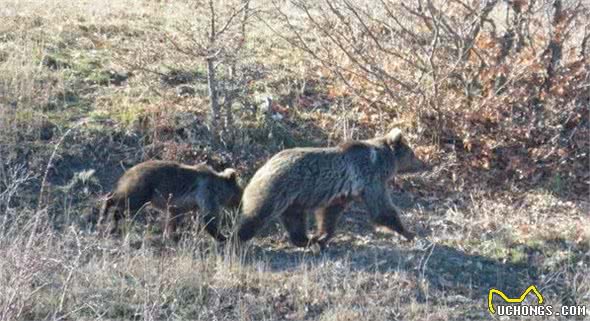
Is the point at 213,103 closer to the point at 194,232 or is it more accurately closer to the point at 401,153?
the point at 401,153

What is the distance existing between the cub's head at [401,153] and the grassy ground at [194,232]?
21.5 inches

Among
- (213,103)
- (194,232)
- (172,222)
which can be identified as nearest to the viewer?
(194,232)

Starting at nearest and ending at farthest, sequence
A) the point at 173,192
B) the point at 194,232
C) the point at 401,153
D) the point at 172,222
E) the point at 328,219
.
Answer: the point at 194,232
the point at 173,192
the point at 172,222
the point at 328,219
the point at 401,153

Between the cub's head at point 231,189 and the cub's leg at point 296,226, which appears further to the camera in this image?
the cub's head at point 231,189

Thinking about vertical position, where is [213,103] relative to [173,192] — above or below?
above

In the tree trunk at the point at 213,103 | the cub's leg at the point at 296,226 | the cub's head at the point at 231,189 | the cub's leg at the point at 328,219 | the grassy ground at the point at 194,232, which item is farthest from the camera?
the tree trunk at the point at 213,103

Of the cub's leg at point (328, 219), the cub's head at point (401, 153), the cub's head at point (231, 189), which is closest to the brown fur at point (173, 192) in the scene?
the cub's head at point (231, 189)

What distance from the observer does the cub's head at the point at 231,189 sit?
10.7 meters

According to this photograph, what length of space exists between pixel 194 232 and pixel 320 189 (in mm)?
1452

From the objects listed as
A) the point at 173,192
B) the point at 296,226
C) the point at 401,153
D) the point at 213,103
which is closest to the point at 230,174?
the point at 173,192

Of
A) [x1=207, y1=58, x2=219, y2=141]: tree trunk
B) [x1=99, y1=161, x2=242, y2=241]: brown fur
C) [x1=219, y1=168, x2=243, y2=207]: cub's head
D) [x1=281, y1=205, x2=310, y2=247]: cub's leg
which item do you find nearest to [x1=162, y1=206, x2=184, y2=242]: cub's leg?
[x1=99, y1=161, x2=242, y2=241]: brown fur

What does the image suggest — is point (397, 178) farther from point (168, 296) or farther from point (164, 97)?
point (168, 296)

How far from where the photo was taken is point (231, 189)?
35.3ft

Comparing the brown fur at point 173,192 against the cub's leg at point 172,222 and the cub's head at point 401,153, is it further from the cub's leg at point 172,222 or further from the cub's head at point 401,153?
the cub's head at point 401,153
